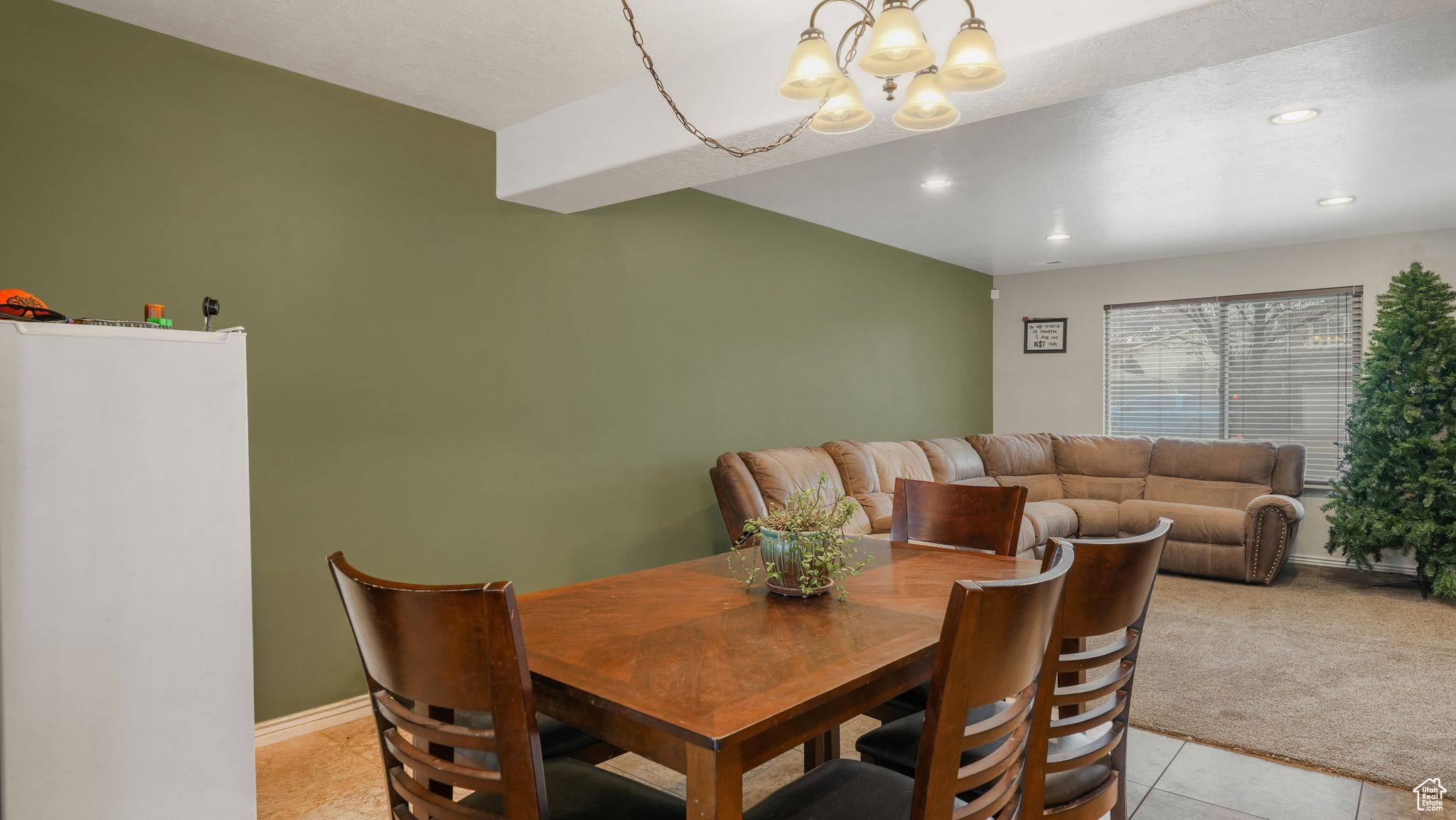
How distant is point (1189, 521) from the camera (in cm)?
545

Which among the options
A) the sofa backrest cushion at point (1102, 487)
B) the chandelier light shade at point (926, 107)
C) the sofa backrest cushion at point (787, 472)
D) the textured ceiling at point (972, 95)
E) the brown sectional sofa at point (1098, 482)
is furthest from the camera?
the sofa backrest cushion at point (1102, 487)

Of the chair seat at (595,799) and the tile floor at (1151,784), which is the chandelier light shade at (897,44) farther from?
the tile floor at (1151,784)

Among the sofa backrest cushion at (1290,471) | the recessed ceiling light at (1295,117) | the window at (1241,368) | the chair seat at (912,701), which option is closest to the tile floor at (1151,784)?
the chair seat at (912,701)

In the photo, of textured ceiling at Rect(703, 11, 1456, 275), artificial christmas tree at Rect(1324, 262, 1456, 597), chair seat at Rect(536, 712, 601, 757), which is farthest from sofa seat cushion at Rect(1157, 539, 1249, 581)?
chair seat at Rect(536, 712, 601, 757)

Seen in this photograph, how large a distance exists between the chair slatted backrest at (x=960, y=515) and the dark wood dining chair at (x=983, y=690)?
108cm

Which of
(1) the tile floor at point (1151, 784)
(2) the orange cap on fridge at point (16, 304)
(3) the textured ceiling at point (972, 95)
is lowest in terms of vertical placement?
(1) the tile floor at point (1151, 784)

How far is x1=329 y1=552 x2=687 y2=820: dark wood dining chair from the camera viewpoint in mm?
1017

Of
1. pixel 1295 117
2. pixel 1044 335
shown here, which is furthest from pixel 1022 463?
pixel 1295 117

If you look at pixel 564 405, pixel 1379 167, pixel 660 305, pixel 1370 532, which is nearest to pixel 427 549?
pixel 564 405

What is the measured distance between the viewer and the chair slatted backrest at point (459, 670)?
102 cm

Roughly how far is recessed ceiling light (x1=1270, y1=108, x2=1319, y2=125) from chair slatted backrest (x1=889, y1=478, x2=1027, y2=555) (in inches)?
90.3

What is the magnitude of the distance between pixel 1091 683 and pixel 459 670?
3.67 feet

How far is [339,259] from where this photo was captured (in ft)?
9.90

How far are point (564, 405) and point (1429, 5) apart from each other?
127 inches
